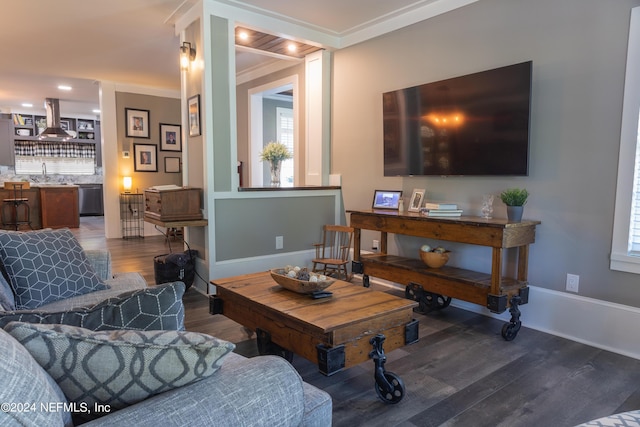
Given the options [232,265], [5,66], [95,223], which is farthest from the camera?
[95,223]

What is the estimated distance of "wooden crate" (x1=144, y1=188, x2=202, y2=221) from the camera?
12.2ft

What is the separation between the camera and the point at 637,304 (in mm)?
2602

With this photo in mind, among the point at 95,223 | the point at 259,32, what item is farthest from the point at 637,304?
the point at 95,223

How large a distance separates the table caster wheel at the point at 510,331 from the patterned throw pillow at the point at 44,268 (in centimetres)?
261

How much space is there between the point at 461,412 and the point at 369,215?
6.65 ft

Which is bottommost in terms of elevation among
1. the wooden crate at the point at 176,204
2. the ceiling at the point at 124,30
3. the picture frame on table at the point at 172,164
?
the wooden crate at the point at 176,204

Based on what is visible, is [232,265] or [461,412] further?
Result: [232,265]

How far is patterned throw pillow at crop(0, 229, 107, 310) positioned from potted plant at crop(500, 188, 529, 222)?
8.90ft

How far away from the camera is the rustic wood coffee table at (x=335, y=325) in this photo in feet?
6.06

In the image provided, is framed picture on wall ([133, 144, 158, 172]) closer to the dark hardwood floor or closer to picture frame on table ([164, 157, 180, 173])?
picture frame on table ([164, 157, 180, 173])

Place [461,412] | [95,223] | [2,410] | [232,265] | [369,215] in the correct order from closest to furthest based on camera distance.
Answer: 1. [2,410]
2. [461,412]
3. [369,215]
4. [232,265]
5. [95,223]

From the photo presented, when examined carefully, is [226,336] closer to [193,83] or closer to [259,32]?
[193,83]

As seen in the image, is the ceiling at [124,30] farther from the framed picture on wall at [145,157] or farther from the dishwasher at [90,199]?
the dishwasher at [90,199]

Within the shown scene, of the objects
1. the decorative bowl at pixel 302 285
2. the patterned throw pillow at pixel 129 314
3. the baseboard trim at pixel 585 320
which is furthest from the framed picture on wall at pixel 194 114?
the baseboard trim at pixel 585 320
